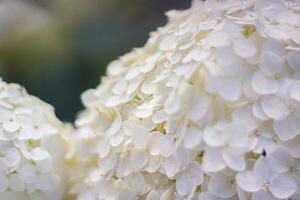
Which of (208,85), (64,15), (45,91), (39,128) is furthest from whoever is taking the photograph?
(64,15)

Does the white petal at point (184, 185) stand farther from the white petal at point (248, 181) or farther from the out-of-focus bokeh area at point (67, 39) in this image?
the out-of-focus bokeh area at point (67, 39)

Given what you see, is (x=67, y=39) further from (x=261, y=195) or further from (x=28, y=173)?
(x=261, y=195)

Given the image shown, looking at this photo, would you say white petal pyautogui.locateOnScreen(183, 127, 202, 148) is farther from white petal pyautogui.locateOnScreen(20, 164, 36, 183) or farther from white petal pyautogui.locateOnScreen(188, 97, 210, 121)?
white petal pyautogui.locateOnScreen(20, 164, 36, 183)

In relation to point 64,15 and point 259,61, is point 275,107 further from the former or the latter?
point 64,15

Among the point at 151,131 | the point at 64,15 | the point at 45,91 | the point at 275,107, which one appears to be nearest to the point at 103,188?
the point at 151,131

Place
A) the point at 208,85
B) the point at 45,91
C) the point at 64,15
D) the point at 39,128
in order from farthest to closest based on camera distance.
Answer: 1. the point at 64,15
2. the point at 45,91
3. the point at 39,128
4. the point at 208,85

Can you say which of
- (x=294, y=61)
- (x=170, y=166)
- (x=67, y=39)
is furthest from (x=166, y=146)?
(x=67, y=39)
